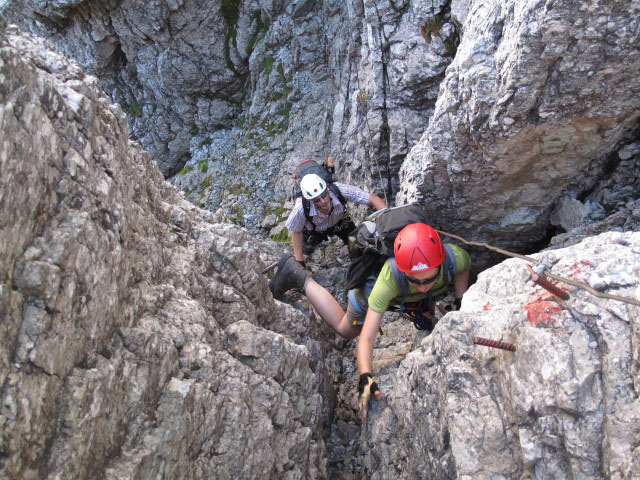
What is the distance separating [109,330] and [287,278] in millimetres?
5081

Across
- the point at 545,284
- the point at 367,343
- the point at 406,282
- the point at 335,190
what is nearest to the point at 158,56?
the point at 335,190

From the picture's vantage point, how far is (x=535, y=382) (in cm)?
425

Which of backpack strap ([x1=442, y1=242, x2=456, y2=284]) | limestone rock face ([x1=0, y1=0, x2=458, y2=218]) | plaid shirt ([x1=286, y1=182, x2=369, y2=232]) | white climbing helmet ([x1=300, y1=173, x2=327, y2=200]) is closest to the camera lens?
backpack strap ([x1=442, y1=242, x2=456, y2=284])

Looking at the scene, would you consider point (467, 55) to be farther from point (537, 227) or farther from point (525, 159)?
point (537, 227)

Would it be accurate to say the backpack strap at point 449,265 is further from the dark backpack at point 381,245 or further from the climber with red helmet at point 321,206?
the climber with red helmet at point 321,206

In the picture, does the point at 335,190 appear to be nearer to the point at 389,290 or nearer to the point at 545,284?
the point at 389,290

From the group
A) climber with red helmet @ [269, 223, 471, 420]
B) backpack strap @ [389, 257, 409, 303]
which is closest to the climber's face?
climber with red helmet @ [269, 223, 471, 420]

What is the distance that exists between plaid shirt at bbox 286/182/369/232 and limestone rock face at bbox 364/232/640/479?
4918mm

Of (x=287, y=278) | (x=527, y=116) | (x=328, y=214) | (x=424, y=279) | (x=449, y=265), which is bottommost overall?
(x=424, y=279)

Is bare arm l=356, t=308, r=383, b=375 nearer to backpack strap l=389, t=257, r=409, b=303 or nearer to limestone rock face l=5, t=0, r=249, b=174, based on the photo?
backpack strap l=389, t=257, r=409, b=303

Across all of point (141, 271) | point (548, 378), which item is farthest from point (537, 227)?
point (141, 271)

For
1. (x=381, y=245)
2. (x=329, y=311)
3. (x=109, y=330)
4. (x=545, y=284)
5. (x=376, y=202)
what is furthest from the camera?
(x=376, y=202)

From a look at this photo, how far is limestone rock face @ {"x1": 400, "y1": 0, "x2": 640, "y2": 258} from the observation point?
556 cm

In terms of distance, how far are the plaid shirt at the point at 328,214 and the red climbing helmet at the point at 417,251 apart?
3.75 m
